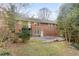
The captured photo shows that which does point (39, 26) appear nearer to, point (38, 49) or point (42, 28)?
point (42, 28)

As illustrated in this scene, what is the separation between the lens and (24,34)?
71.9 inches

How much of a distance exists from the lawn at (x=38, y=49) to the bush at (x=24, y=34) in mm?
58

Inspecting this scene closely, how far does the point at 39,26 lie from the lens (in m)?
1.85

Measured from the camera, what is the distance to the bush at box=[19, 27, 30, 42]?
1.82 m

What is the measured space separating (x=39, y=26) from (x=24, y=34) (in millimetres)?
197

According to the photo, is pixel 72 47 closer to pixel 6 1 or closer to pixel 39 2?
pixel 39 2

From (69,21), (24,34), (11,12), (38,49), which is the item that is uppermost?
(11,12)

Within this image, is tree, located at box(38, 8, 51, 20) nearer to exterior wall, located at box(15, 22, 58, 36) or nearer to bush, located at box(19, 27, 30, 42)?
exterior wall, located at box(15, 22, 58, 36)

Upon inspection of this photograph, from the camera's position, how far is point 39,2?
6.07 ft

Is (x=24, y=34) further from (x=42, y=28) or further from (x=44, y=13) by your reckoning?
(x=44, y=13)

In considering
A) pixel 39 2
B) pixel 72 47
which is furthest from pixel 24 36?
pixel 72 47

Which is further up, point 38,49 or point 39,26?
point 39,26

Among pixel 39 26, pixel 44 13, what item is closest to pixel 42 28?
pixel 39 26

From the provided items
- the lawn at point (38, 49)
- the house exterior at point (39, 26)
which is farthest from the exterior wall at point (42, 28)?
the lawn at point (38, 49)
